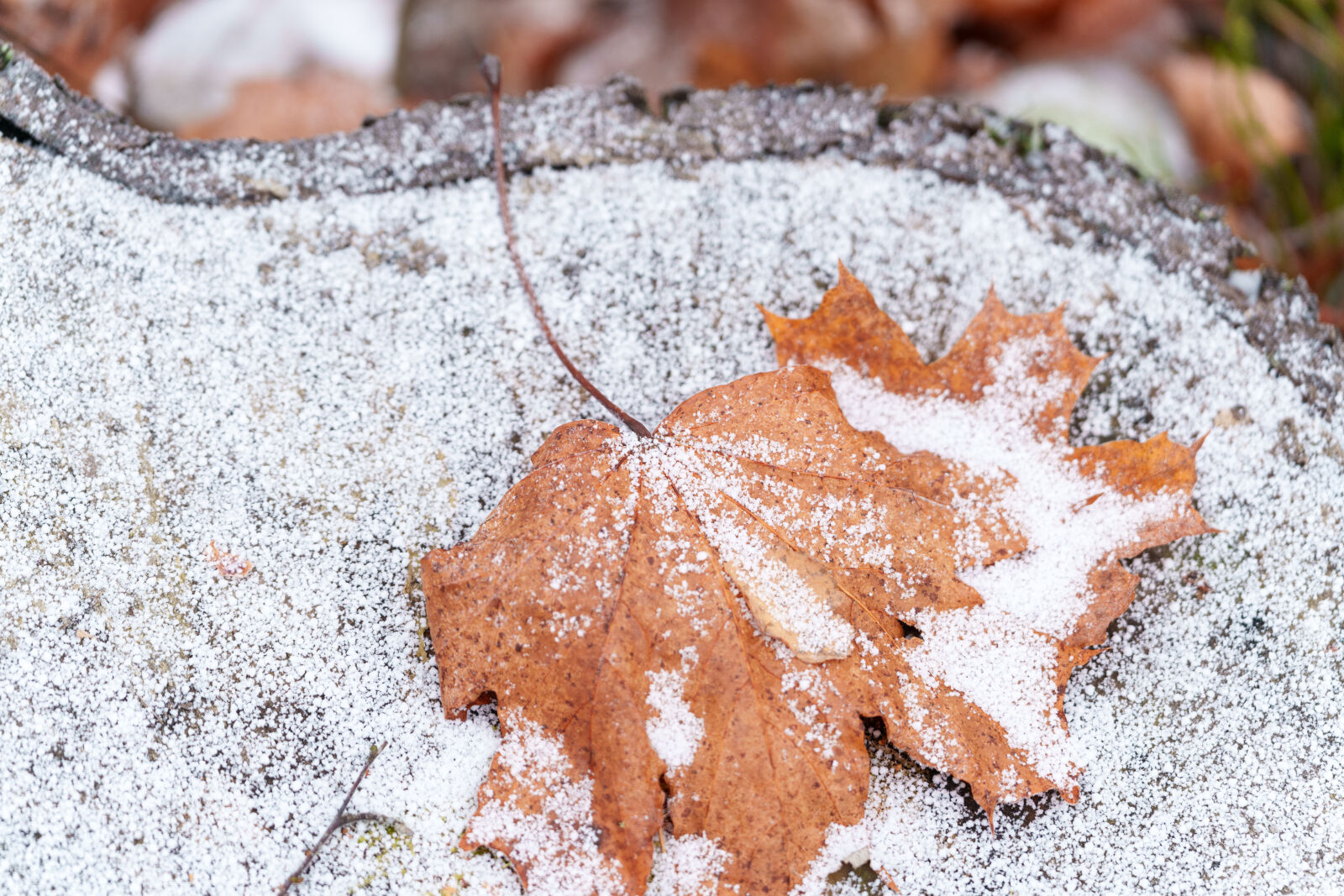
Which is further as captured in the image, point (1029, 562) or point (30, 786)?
point (1029, 562)

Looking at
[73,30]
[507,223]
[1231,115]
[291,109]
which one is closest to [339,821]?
[507,223]

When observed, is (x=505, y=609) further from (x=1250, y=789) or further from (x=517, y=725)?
(x=1250, y=789)

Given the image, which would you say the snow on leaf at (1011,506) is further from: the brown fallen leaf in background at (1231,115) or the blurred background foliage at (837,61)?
the brown fallen leaf in background at (1231,115)

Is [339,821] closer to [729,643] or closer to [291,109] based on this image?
[729,643]

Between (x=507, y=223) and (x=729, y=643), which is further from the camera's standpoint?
(x=507, y=223)

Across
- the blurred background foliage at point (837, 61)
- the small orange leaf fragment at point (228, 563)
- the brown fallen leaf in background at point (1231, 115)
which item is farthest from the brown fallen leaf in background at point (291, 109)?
the brown fallen leaf in background at point (1231, 115)

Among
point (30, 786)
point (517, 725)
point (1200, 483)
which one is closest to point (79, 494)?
point (30, 786)

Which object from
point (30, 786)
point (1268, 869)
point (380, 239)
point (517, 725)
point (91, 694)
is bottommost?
point (30, 786)
